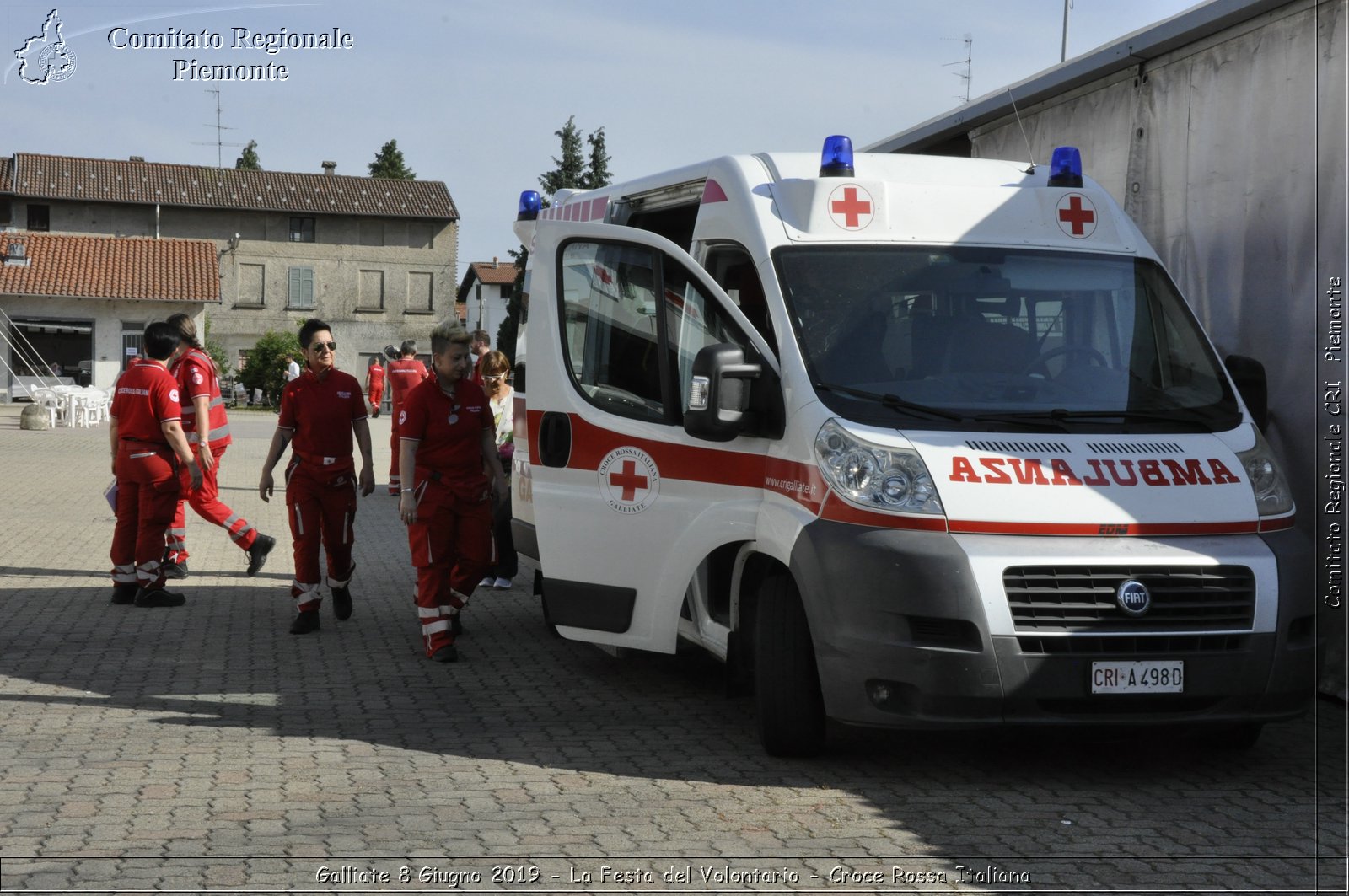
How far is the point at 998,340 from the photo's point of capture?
651 centimetres

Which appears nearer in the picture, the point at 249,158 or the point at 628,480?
the point at 628,480

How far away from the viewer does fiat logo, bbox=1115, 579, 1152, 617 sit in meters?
5.71

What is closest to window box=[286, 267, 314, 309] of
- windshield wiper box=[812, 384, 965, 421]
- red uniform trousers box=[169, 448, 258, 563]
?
red uniform trousers box=[169, 448, 258, 563]

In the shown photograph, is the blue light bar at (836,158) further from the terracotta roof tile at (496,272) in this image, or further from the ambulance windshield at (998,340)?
the terracotta roof tile at (496,272)

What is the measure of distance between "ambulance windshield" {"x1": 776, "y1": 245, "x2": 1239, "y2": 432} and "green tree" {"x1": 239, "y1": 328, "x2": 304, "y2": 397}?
1947 inches

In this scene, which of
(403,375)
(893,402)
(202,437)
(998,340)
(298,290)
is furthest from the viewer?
(298,290)

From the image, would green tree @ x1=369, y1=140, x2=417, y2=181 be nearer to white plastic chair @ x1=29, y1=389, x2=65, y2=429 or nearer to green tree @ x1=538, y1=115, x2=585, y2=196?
green tree @ x1=538, y1=115, x2=585, y2=196

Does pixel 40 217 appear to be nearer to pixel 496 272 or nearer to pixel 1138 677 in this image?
pixel 496 272

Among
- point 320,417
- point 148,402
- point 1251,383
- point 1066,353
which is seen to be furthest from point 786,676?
point 148,402

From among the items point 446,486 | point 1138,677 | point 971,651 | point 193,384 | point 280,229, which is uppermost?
→ point 280,229

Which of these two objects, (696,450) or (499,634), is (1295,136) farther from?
(499,634)

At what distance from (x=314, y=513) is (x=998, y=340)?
15.5 ft

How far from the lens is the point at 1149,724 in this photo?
582 cm

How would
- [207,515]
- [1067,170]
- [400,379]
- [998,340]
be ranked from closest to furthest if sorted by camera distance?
[998,340]
[1067,170]
[207,515]
[400,379]
